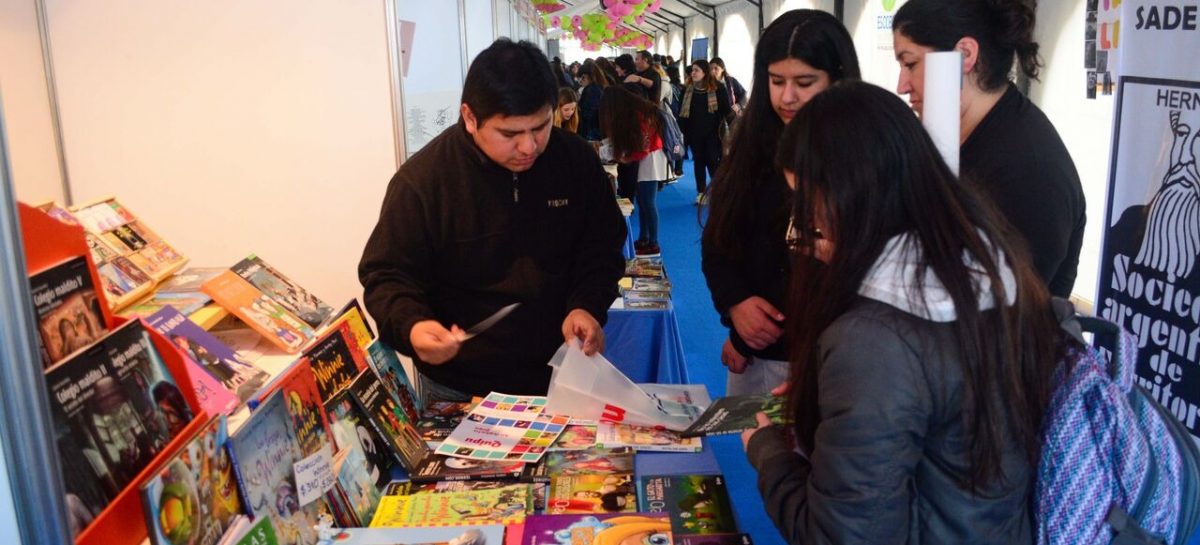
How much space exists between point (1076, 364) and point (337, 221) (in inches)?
99.3

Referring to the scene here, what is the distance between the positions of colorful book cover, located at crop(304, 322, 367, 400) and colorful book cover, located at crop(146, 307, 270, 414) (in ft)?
0.77

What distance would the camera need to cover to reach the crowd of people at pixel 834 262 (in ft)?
3.20

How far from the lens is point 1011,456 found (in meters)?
1.03

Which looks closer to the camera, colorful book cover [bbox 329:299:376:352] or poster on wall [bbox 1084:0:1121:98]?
colorful book cover [bbox 329:299:376:352]

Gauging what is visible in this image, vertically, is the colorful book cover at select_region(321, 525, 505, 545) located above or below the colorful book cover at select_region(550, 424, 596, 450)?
above

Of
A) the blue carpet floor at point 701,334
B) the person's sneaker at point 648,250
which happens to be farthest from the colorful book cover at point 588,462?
the person's sneaker at point 648,250

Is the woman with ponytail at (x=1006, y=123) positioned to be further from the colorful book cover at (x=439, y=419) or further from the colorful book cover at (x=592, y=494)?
the colorful book cover at (x=439, y=419)

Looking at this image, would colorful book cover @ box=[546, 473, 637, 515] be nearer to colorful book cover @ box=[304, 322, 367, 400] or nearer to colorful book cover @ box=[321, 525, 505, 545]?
colorful book cover @ box=[321, 525, 505, 545]

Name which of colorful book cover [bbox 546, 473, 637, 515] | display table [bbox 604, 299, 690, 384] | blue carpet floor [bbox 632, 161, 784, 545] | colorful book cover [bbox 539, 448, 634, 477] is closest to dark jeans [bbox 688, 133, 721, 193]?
blue carpet floor [bbox 632, 161, 784, 545]

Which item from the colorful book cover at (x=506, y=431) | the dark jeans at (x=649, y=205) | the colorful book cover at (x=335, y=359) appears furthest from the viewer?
the dark jeans at (x=649, y=205)

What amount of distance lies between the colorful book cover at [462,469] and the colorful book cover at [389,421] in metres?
0.02

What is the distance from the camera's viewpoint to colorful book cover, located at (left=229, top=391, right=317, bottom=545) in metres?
1.18

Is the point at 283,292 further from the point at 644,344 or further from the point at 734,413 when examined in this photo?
the point at 644,344

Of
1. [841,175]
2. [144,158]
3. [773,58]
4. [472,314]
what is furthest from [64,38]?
[841,175]
